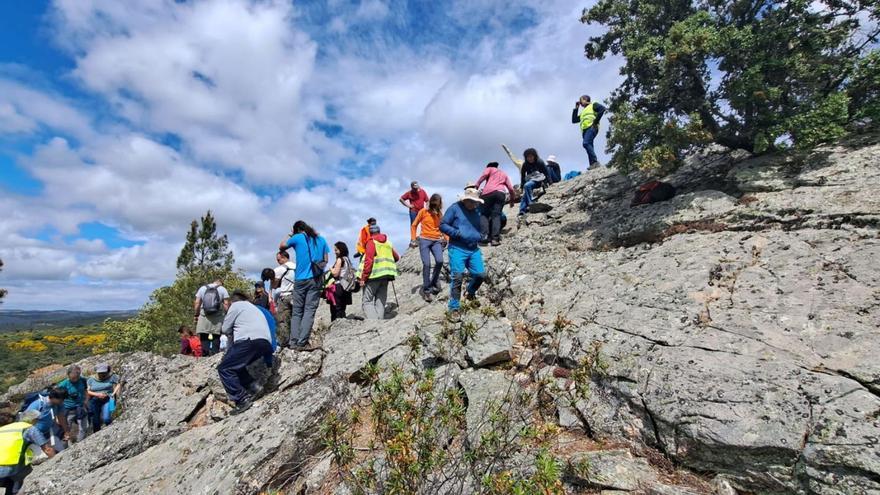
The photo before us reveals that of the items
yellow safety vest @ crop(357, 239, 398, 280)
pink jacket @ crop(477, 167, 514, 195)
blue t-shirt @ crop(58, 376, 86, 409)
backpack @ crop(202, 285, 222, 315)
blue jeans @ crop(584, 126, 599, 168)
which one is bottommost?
blue t-shirt @ crop(58, 376, 86, 409)

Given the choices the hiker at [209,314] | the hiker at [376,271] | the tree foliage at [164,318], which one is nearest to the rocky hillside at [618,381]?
the hiker at [376,271]

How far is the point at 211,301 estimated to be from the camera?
11.0 meters

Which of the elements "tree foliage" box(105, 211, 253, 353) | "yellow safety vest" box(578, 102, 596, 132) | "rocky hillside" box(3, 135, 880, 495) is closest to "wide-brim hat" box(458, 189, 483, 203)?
"rocky hillside" box(3, 135, 880, 495)

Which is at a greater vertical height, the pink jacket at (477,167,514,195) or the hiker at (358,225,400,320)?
the pink jacket at (477,167,514,195)

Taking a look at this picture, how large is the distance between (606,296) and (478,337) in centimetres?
242

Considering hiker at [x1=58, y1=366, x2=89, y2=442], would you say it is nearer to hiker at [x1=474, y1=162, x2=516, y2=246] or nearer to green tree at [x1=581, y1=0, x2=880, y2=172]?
hiker at [x1=474, y1=162, x2=516, y2=246]

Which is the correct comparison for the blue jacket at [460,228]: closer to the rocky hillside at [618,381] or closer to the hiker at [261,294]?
the rocky hillside at [618,381]

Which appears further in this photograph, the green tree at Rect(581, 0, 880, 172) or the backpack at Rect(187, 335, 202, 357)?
the backpack at Rect(187, 335, 202, 357)

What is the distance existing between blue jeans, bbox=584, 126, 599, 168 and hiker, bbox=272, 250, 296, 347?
450 inches

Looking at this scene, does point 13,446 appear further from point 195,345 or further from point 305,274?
point 305,274

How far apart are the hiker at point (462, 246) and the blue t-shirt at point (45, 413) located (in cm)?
988

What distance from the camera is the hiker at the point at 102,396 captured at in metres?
10.6

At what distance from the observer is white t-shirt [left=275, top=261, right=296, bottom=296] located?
1086 centimetres

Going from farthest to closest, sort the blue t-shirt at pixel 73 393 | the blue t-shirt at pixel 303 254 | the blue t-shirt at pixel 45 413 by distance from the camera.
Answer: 1. the blue t-shirt at pixel 73 393
2. the blue t-shirt at pixel 45 413
3. the blue t-shirt at pixel 303 254
